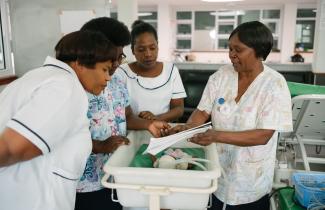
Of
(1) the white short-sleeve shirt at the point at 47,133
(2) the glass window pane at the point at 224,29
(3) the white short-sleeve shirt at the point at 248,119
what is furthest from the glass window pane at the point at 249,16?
(1) the white short-sleeve shirt at the point at 47,133

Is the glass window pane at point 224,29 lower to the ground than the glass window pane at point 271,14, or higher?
lower

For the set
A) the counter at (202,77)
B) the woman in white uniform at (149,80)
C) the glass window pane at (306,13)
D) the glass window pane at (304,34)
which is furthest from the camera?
the glass window pane at (304,34)

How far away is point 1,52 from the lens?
10.2 feet

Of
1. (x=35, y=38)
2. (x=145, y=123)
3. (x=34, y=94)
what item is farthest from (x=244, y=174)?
(x=35, y=38)

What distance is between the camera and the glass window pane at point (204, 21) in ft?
38.2

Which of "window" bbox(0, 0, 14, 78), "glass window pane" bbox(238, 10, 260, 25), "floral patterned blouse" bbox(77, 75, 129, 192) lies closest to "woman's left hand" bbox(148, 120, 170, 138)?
"floral patterned blouse" bbox(77, 75, 129, 192)

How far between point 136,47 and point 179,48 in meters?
10.3

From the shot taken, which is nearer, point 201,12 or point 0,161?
→ point 0,161

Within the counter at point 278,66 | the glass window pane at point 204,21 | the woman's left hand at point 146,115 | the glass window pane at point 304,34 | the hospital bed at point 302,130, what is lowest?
the hospital bed at point 302,130

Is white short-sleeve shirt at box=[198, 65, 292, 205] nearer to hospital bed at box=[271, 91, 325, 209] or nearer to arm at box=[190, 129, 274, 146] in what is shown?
arm at box=[190, 129, 274, 146]

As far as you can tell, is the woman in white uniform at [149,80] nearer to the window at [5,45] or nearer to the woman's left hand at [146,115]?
the woman's left hand at [146,115]

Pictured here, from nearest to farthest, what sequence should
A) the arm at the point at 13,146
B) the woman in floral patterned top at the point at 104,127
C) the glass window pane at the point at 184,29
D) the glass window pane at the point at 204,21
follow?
the arm at the point at 13,146
the woman in floral patterned top at the point at 104,127
the glass window pane at the point at 204,21
the glass window pane at the point at 184,29

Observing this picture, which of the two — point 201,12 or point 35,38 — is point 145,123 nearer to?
point 35,38

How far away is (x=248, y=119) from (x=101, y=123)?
2.08 ft
